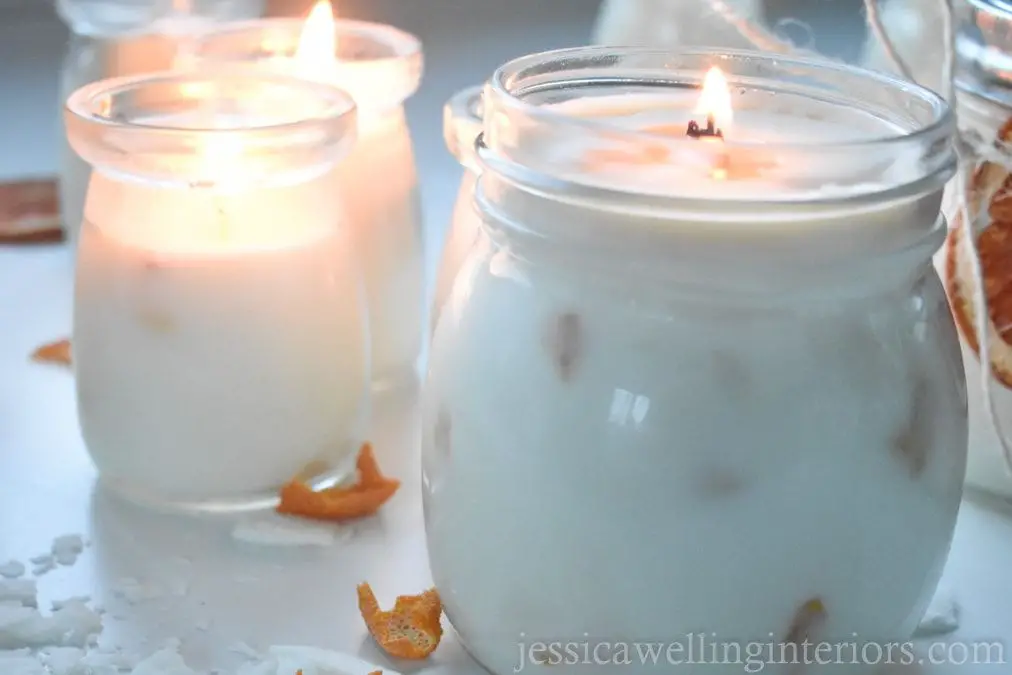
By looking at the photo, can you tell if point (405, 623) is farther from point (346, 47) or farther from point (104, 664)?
point (346, 47)

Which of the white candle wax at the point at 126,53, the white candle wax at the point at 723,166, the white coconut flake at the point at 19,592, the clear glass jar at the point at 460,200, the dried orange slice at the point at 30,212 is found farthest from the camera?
the dried orange slice at the point at 30,212

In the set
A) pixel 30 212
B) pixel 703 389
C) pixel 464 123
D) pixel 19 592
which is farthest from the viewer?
pixel 30 212

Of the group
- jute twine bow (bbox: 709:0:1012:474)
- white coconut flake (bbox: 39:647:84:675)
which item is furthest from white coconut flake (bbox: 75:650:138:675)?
jute twine bow (bbox: 709:0:1012:474)

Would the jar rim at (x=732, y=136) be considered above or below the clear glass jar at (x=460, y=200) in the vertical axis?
above

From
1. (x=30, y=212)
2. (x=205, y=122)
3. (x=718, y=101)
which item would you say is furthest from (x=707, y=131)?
(x=30, y=212)

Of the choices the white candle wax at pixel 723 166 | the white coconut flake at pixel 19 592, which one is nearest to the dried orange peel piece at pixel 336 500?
the white coconut flake at pixel 19 592

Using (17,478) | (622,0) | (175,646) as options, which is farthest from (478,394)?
(622,0)

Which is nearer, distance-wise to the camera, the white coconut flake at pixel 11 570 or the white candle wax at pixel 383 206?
the white coconut flake at pixel 11 570

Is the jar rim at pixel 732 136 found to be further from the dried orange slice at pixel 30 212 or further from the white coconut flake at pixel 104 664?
the dried orange slice at pixel 30 212
